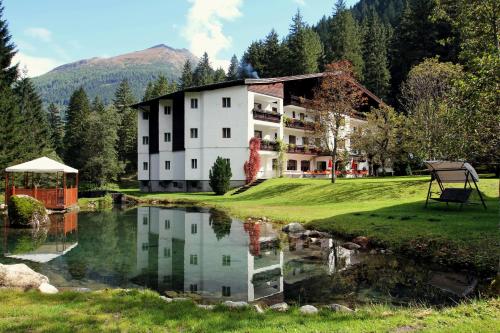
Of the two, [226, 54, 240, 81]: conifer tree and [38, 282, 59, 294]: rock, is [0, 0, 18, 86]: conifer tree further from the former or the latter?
[226, 54, 240, 81]: conifer tree

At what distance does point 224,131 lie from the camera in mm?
43812

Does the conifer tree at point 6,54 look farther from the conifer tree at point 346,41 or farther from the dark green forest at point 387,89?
the conifer tree at point 346,41

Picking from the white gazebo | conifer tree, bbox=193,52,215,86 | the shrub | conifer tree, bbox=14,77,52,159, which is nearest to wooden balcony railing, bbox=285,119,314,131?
the shrub

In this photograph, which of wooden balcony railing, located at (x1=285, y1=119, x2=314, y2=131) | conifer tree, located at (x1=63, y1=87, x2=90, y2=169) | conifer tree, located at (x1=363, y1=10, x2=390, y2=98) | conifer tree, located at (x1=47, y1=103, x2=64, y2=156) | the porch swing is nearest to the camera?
the porch swing

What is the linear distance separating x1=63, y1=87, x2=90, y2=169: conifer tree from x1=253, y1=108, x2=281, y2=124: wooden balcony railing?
28.4 m

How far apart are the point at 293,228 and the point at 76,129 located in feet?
209

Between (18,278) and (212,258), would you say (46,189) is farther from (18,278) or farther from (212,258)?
(18,278)

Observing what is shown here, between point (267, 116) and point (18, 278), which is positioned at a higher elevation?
point (267, 116)

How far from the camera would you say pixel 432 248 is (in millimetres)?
12172

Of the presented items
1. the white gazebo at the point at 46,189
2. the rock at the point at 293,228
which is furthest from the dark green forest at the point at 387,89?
the white gazebo at the point at 46,189

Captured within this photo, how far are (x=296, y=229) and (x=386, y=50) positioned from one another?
6713 cm

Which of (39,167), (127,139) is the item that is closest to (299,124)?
(39,167)

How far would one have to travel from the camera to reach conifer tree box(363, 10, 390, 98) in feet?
222

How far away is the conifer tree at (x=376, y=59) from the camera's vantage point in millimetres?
67812
